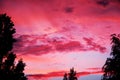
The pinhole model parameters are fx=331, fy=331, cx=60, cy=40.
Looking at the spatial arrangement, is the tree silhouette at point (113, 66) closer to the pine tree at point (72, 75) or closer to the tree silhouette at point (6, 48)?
the tree silhouette at point (6, 48)

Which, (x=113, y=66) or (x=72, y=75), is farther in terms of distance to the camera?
(x=72, y=75)

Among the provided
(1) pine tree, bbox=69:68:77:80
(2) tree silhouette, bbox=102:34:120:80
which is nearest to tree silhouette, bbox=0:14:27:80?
(2) tree silhouette, bbox=102:34:120:80

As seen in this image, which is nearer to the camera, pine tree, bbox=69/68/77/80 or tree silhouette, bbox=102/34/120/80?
tree silhouette, bbox=102/34/120/80

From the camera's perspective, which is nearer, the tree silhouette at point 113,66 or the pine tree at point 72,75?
the tree silhouette at point 113,66

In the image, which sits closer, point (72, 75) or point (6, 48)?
point (6, 48)

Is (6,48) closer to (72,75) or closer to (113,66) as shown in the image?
(113,66)

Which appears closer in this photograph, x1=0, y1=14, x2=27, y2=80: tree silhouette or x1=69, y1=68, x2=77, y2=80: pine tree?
x1=0, y1=14, x2=27, y2=80: tree silhouette

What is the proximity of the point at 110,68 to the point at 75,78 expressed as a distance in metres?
36.8

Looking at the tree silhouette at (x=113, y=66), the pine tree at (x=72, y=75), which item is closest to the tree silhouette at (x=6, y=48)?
the tree silhouette at (x=113, y=66)

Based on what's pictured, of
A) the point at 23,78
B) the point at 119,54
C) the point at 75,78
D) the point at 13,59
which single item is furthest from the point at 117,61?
the point at 75,78

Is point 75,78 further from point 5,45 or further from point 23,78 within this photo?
point 5,45

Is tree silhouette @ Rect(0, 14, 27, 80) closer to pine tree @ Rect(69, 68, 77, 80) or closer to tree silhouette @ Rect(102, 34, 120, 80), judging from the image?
tree silhouette @ Rect(102, 34, 120, 80)

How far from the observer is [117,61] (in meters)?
38.6

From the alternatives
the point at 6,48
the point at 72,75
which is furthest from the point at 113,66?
the point at 72,75
